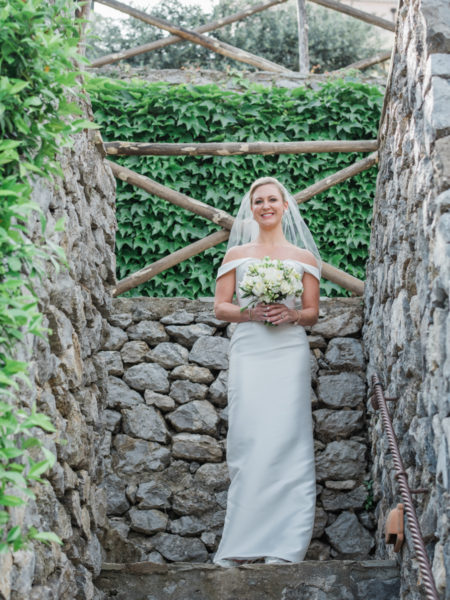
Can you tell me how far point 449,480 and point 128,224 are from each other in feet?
12.8

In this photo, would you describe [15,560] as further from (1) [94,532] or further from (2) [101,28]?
(2) [101,28]

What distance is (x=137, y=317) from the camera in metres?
5.21

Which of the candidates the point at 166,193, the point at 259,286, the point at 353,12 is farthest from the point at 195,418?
the point at 353,12

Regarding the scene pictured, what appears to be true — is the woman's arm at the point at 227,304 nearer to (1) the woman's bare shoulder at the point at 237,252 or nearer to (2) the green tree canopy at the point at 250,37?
(1) the woman's bare shoulder at the point at 237,252

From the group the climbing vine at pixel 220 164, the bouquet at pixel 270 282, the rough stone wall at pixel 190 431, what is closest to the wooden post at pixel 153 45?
the climbing vine at pixel 220 164

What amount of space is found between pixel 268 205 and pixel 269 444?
4.42ft

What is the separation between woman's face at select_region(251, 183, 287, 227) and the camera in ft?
14.4

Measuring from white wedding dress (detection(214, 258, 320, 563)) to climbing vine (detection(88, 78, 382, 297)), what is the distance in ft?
5.34

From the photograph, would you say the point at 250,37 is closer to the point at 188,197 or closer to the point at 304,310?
the point at 188,197

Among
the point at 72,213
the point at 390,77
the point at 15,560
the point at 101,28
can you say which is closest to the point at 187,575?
the point at 15,560

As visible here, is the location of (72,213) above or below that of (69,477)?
above

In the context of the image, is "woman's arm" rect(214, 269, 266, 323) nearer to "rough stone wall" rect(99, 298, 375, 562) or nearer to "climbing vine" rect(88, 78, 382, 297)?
"rough stone wall" rect(99, 298, 375, 562)

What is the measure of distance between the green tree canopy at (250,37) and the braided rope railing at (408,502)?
9.26m

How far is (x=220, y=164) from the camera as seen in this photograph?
603 centimetres
